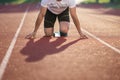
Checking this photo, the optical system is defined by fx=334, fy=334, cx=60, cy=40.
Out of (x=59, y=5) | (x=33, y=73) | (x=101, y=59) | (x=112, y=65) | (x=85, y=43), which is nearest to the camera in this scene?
(x=33, y=73)

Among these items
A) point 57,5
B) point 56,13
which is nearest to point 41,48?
point 57,5

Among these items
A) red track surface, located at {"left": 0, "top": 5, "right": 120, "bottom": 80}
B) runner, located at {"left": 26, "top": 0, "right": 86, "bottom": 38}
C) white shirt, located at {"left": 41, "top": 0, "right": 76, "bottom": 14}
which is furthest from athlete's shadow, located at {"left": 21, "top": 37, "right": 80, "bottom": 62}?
white shirt, located at {"left": 41, "top": 0, "right": 76, "bottom": 14}

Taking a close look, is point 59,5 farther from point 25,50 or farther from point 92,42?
point 25,50

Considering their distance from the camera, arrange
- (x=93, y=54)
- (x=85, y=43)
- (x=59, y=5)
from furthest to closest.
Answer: (x=59, y=5) < (x=85, y=43) < (x=93, y=54)

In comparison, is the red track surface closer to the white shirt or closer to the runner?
the runner

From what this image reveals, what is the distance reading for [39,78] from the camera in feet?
17.4

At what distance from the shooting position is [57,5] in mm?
9789

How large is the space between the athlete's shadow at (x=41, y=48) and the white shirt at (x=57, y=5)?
907 mm

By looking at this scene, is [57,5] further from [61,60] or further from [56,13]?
[61,60]

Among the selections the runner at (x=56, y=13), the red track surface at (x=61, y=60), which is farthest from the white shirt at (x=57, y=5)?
the red track surface at (x=61, y=60)

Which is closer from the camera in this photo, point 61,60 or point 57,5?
point 61,60

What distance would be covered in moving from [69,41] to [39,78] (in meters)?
4.26

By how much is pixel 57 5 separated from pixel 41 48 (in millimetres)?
1940

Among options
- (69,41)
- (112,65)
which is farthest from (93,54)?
(69,41)
